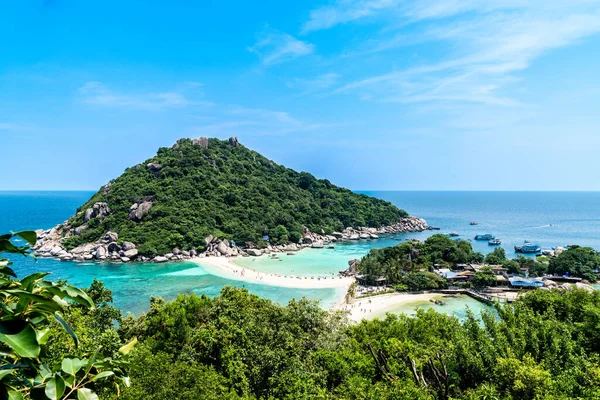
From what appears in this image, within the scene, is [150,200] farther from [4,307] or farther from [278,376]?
[4,307]

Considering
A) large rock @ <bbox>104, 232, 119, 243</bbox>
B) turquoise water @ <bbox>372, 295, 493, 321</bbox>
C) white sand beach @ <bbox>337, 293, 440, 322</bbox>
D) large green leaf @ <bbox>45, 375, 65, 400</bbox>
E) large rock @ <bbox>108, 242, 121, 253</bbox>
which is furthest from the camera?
large rock @ <bbox>104, 232, 119, 243</bbox>

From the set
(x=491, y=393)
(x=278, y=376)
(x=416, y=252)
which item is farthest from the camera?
(x=416, y=252)

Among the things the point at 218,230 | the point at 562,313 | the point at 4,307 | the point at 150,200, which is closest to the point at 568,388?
the point at 4,307

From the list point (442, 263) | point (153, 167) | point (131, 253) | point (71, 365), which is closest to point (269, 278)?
point (131, 253)

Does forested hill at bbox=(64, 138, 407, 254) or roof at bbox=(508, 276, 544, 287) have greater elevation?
forested hill at bbox=(64, 138, 407, 254)

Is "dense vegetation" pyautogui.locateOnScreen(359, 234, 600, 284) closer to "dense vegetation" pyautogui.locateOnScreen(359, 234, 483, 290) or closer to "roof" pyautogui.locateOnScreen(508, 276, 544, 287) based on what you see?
"dense vegetation" pyautogui.locateOnScreen(359, 234, 483, 290)

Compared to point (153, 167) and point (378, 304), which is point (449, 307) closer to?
point (378, 304)

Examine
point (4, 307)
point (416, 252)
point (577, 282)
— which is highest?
point (4, 307)

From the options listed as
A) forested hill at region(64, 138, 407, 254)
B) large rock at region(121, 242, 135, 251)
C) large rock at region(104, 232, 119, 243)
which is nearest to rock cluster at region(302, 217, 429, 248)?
forested hill at region(64, 138, 407, 254)

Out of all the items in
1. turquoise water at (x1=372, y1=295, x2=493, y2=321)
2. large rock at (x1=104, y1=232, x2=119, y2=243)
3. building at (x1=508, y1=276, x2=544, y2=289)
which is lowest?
turquoise water at (x1=372, y1=295, x2=493, y2=321)

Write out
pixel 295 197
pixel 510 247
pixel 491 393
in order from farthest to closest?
pixel 295 197, pixel 510 247, pixel 491 393
